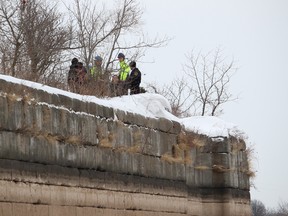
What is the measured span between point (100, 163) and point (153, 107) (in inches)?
117

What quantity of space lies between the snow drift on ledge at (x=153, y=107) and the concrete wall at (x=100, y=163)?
164mm

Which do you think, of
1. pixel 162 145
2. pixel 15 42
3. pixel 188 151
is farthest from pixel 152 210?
pixel 15 42

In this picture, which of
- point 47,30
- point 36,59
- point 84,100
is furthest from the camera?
point 47,30

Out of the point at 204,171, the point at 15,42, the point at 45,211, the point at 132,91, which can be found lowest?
the point at 45,211

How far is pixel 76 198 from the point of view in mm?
15430

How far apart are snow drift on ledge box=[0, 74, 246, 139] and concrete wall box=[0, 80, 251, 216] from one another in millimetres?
164

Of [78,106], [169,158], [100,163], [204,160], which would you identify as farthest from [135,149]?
[204,160]

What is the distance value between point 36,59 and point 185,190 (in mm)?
4545

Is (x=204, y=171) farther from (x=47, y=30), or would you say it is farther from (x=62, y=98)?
(x=62, y=98)

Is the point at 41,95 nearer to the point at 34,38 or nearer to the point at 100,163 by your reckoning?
the point at 100,163

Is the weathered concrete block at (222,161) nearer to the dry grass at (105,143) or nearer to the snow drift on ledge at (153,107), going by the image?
the snow drift on ledge at (153,107)

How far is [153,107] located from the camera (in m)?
19.0

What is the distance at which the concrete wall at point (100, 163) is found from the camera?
555 inches

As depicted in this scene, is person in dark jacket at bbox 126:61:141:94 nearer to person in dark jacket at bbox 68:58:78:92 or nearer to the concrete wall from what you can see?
person in dark jacket at bbox 68:58:78:92
